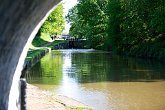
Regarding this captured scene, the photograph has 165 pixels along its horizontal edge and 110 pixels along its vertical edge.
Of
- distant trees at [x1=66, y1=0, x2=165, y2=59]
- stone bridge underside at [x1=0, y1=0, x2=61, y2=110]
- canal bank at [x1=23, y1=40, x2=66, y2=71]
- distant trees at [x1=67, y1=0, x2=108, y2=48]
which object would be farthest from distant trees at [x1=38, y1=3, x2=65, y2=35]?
stone bridge underside at [x1=0, y1=0, x2=61, y2=110]

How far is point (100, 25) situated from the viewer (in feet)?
246

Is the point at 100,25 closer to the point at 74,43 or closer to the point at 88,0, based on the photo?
the point at 88,0

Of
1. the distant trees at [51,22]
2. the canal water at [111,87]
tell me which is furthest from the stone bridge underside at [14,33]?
the distant trees at [51,22]

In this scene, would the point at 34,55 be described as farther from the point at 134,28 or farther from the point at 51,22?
the point at 51,22

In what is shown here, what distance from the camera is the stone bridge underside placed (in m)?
4.18

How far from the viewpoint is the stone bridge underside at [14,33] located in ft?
13.7

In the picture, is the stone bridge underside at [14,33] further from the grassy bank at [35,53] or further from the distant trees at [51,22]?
the distant trees at [51,22]

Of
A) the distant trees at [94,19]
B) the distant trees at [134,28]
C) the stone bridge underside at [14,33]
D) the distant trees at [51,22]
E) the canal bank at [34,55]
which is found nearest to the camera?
the stone bridge underside at [14,33]

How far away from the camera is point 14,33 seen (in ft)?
14.5

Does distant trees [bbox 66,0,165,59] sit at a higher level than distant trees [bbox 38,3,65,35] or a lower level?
lower

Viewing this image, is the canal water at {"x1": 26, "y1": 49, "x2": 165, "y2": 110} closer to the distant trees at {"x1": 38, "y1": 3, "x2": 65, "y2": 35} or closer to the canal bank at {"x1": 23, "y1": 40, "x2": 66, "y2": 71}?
the canal bank at {"x1": 23, "y1": 40, "x2": 66, "y2": 71}

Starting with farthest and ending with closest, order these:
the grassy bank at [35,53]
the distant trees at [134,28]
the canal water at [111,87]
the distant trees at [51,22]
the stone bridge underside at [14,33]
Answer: the distant trees at [51,22]
the distant trees at [134,28]
the grassy bank at [35,53]
the canal water at [111,87]
the stone bridge underside at [14,33]

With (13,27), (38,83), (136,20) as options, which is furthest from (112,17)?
(13,27)

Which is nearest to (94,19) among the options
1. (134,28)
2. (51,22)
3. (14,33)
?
(51,22)
